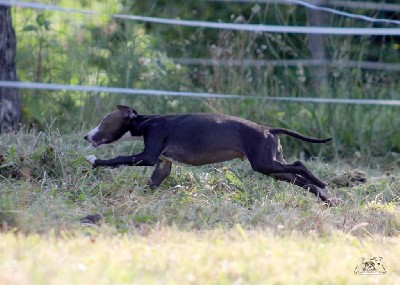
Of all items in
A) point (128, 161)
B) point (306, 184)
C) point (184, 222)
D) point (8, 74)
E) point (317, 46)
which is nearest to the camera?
point (184, 222)

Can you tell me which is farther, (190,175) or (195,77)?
(195,77)

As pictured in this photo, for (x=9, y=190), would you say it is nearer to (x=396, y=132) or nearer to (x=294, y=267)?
(x=294, y=267)

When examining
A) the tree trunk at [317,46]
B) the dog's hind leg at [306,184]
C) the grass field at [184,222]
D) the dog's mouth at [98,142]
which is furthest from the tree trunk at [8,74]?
the tree trunk at [317,46]

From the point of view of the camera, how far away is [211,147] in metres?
6.59

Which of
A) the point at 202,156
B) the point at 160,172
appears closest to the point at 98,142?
the point at 160,172

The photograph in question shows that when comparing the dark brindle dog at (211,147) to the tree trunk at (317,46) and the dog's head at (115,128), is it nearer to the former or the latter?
the dog's head at (115,128)

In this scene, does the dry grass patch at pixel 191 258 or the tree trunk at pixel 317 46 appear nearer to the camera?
the dry grass patch at pixel 191 258

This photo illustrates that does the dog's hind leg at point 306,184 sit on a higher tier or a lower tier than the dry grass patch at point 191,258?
lower

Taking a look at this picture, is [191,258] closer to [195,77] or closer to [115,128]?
[115,128]

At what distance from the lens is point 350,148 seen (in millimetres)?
8641

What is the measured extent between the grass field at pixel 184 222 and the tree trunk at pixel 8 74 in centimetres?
81

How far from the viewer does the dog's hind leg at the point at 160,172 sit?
265 inches

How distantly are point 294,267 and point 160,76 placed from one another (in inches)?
217

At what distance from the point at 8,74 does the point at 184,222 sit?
3525 millimetres
